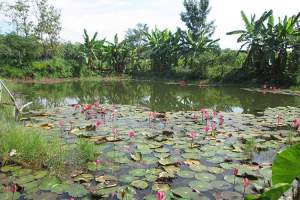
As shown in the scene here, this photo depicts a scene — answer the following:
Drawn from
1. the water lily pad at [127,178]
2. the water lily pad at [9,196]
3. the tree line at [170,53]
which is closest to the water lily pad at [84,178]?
the water lily pad at [127,178]

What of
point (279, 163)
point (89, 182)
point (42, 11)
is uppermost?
point (42, 11)

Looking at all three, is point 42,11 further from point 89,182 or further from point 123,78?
point 89,182

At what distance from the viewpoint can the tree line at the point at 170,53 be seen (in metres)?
22.7

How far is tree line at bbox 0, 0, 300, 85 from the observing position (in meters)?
22.7

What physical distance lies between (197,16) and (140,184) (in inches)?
1174

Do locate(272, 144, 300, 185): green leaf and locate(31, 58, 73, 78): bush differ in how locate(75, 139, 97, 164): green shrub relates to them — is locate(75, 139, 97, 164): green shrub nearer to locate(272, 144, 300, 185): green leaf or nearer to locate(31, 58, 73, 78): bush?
locate(272, 144, 300, 185): green leaf

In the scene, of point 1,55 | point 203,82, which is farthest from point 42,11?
point 203,82

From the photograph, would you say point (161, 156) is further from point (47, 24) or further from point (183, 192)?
point (47, 24)

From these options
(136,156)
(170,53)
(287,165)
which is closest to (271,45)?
(170,53)

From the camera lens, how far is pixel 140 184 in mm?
5027

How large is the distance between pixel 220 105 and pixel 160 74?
19.5 meters

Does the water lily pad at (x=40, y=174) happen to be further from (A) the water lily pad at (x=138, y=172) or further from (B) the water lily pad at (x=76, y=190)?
(A) the water lily pad at (x=138, y=172)

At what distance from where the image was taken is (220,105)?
47.3 ft


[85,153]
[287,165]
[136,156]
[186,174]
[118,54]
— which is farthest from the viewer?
[118,54]
